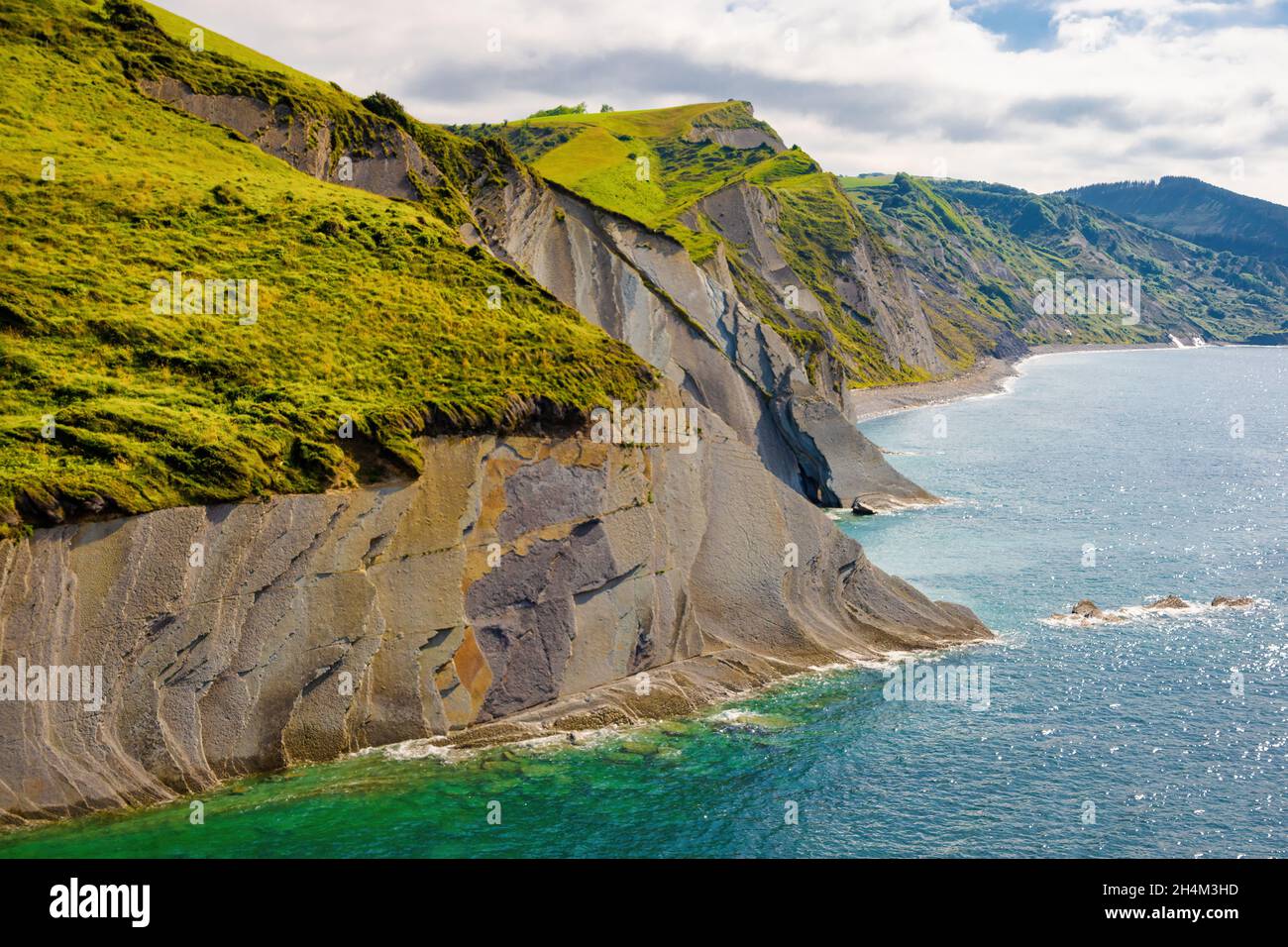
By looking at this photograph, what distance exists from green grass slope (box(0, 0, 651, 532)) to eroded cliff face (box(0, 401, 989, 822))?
6.64 ft

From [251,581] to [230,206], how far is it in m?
25.5

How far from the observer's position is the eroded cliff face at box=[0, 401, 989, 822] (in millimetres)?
37062

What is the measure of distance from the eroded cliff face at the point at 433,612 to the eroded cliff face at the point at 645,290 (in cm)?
985

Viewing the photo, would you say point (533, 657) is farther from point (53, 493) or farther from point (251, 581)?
point (53, 493)

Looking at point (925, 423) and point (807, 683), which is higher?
point (925, 423)

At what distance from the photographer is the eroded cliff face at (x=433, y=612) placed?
122ft

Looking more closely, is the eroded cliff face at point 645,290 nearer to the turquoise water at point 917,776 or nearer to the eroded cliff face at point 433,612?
the eroded cliff face at point 433,612

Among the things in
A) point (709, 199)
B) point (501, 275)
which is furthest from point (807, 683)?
point (709, 199)

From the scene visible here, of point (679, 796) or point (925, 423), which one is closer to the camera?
point (679, 796)

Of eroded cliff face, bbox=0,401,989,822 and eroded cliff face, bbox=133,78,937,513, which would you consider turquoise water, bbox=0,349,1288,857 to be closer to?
eroded cliff face, bbox=0,401,989,822

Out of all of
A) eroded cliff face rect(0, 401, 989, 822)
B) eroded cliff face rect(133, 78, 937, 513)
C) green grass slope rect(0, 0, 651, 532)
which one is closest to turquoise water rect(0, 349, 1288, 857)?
eroded cliff face rect(0, 401, 989, 822)

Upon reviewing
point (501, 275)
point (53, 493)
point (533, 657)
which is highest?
point (501, 275)

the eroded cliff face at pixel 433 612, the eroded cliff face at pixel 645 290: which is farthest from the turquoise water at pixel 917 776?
the eroded cliff face at pixel 645 290

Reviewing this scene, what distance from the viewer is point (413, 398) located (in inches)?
1876
